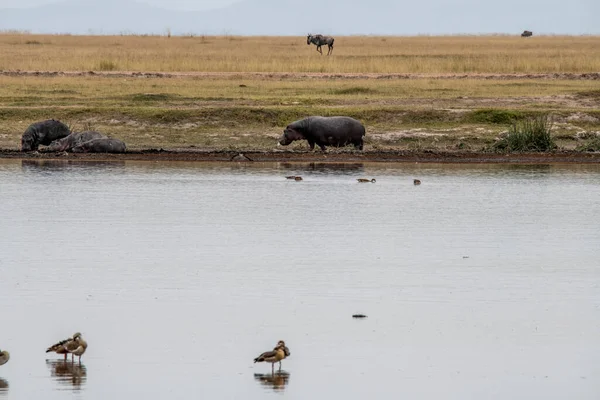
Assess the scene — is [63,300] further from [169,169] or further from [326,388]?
[169,169]

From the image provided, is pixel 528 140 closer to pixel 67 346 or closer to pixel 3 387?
pixel 67 346

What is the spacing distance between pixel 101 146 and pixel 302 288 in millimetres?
14858

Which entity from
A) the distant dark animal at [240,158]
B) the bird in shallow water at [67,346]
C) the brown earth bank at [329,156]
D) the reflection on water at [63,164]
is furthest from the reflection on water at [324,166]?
the bird in shallow water at [67,346]

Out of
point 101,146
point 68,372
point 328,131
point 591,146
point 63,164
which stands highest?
point 328,131

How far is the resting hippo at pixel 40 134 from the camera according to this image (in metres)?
28.0

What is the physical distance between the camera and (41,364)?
10.7 metres

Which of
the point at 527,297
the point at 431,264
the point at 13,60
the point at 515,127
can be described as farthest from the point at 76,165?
the point at 13,60

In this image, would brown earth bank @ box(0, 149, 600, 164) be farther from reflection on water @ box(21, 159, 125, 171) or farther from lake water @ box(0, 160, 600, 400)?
lake water @ box(0, 160, 600, 400)

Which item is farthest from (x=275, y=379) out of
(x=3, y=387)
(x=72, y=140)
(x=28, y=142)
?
(x=28, y=142)

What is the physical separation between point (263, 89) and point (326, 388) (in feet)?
92.0

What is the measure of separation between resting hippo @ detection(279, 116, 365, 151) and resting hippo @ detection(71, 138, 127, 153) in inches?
146

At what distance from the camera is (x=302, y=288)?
13.7 m

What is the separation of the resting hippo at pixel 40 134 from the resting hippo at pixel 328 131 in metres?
5.24

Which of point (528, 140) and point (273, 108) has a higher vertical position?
point (273, 108)
